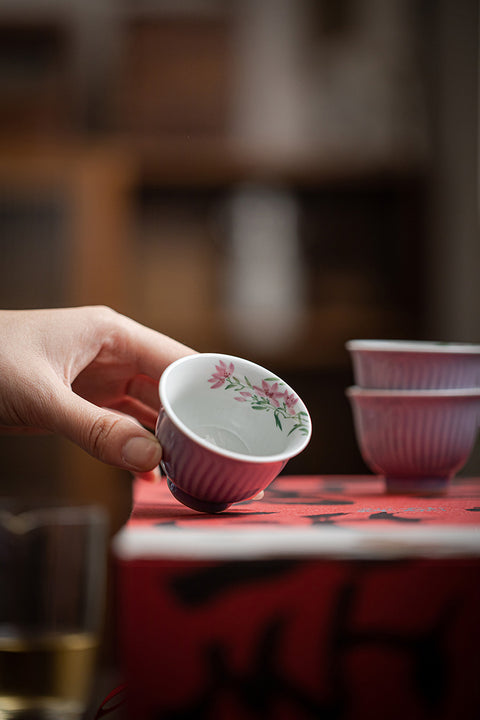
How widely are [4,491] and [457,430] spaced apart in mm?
1585

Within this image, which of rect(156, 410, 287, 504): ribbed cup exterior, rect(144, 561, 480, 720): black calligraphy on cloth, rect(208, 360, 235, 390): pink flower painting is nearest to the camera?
rect(144, 561, 480, 720): black calligraphy on cloth

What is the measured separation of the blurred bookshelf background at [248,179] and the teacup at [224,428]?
55.6 inches

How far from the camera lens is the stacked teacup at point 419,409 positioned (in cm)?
78

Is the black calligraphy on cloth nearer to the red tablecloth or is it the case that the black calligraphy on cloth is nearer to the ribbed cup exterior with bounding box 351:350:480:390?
the red tablecloth

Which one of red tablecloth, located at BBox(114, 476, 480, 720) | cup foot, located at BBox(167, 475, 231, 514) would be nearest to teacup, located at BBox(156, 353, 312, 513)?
cup foot, located at BBox(167, 475, 231, 514)

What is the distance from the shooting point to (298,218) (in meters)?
2.23

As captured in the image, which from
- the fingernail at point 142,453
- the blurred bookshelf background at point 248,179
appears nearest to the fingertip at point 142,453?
the fingernail at point 142,453

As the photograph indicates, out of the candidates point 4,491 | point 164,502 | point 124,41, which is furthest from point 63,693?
point 124,41

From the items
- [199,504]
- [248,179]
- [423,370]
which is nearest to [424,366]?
[423,370]

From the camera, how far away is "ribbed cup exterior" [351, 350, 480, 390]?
785 millimetres

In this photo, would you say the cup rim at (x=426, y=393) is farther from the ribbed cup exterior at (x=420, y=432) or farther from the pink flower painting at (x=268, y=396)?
the pink flower painting at (x=268, y=396)

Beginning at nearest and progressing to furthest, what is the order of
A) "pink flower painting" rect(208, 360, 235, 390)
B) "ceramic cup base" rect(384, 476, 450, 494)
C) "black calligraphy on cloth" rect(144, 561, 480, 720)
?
"black calligraphy on cloth" rect(144, 561, 480, 720)
"pink flower painting" rect(208, 360, 235, 390)
"ceramic cup base" rect(384, 476, 450, 494)

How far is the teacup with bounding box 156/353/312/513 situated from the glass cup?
0.75ft

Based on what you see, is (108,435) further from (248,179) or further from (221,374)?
(248,179)
